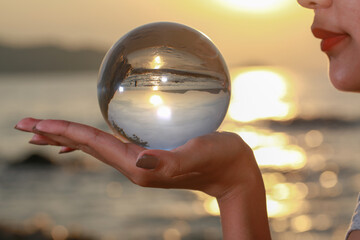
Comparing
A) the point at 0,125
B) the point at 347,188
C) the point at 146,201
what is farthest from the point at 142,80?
the point at 0,125

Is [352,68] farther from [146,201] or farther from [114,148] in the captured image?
[146,201]

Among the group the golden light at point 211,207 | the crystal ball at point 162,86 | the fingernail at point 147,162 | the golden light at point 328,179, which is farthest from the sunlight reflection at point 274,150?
the fingernail at point 147,162

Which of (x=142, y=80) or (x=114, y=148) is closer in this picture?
(x=114, y=148)

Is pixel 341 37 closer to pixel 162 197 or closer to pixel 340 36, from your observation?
pixel 340 36

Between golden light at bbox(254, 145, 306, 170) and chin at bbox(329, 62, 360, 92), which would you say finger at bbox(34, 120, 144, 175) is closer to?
chin at bbox(329, 62, 360, 92)

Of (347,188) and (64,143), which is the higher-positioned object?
(64,143)

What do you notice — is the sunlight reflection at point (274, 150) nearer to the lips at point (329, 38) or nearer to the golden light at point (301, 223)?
the golden light at point (301, 223)

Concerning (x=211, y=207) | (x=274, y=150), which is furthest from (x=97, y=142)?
(x=274, y=150)

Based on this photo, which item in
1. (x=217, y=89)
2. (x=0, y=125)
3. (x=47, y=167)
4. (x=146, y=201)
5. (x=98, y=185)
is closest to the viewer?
(x=217, y=89)
